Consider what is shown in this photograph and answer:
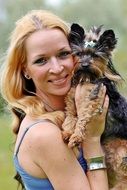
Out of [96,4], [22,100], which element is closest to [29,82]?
[22,100]

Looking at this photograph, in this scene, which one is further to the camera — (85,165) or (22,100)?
(22,100)

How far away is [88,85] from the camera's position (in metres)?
5.02

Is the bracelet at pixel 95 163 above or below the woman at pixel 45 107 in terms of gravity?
below

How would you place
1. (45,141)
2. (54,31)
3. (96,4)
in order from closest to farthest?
(45,141), (54,31), (96,4)

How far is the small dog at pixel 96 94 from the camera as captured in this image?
493cm

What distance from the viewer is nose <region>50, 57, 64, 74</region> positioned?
4688mm

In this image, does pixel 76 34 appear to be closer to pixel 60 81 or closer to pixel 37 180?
pixel 60 81

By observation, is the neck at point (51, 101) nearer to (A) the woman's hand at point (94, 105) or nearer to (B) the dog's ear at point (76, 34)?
(A) the woman's hand at point (94, 105)

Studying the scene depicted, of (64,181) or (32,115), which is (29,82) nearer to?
(32,115)

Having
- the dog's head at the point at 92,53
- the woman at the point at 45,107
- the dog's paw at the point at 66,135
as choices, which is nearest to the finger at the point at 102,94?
the woman at the point at 45,107

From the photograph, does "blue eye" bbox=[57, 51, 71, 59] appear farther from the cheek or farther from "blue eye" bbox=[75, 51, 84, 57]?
"blue eye" bbox=[75, 51, 84, 57]

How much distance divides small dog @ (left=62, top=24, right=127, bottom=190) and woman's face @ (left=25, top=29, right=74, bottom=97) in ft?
0.46

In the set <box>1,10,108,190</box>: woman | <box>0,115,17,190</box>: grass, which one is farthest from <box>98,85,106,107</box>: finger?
<box>0,115,17,190</box>: grass

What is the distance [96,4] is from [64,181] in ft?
66.1
